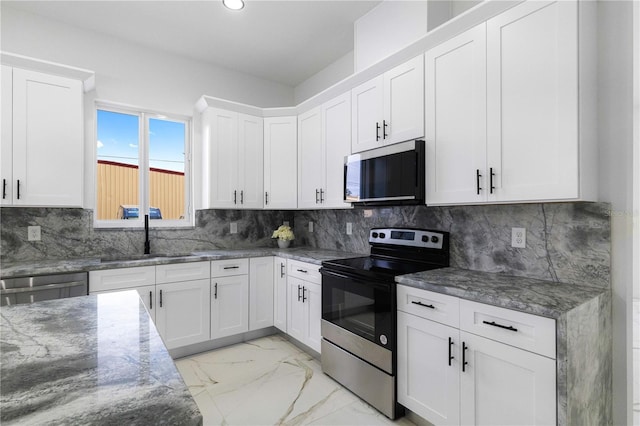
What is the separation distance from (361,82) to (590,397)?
2.43 meters

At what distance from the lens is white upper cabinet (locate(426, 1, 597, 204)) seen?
1.55 m

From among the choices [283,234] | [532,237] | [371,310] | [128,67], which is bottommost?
[371,310]

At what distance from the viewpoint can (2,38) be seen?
267 cm

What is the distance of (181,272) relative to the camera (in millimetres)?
2902

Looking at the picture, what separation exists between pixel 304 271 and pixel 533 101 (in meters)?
2.06

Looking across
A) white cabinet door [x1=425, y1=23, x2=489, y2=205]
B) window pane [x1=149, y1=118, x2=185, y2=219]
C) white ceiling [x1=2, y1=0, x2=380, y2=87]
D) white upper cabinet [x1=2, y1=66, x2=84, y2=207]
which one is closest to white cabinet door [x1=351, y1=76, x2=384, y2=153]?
white cabinet door [x1=425, y1=23, x2=489, y2=205]

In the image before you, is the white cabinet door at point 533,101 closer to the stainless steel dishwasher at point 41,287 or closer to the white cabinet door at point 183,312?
the white cabinet door at point 183,312

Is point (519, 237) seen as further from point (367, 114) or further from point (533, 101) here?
point (367, 114)

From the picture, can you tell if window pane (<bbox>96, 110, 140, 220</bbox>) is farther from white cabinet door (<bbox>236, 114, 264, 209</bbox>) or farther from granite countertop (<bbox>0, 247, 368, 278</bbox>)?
white cabinet door (<bbox>236, 114, 264, 209</bbox>)

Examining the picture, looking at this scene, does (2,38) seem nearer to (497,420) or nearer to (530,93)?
(530,93)

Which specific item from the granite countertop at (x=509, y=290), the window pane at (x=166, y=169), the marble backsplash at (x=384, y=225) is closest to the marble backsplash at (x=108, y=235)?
the marble backsplash at (x=384, y=225)

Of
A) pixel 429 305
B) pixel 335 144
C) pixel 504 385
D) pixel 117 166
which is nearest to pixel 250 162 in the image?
pixel 335 144

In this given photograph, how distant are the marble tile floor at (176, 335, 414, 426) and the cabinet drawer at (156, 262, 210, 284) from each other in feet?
2.40

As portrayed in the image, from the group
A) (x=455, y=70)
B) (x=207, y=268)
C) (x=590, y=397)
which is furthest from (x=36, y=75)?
(x=590, y=397)
